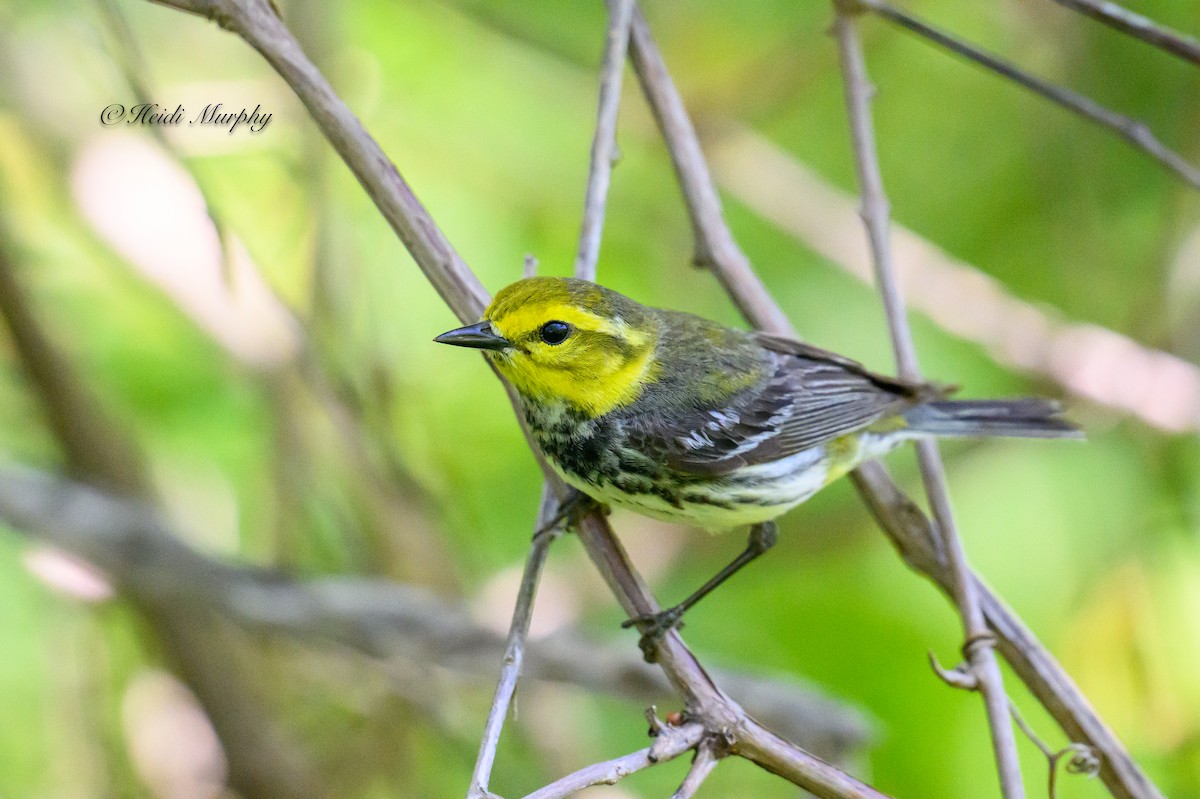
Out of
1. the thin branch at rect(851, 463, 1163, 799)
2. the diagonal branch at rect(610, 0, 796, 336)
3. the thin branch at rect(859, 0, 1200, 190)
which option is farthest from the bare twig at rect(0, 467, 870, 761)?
the thin branch at rect(859, 0, 1200, 190)

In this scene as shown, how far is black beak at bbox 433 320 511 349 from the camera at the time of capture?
2596mm

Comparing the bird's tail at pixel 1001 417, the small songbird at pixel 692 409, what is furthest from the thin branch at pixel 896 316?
the bird's tail at pixel 1001 417

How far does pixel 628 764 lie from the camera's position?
1869 mm

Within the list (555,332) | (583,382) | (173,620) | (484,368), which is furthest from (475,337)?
(484,368)

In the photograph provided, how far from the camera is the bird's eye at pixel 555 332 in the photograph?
9.23ft

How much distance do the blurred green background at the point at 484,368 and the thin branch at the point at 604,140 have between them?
3.50 ft

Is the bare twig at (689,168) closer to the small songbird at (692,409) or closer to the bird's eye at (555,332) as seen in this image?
the small songbird at (692,409)

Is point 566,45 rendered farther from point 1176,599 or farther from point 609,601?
point 1176,599

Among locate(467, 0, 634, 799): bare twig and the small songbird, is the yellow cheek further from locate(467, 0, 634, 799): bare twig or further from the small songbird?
locate(467, 0, 634, 799): bare twig

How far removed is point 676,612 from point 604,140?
1156 millimetres

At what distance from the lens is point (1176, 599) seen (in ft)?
13.5

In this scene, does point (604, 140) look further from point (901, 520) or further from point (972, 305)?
point (972, 305)

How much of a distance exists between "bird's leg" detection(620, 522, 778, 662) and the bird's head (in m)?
0.57

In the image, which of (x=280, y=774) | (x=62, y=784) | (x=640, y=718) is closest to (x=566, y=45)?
(x=640, y=718)
